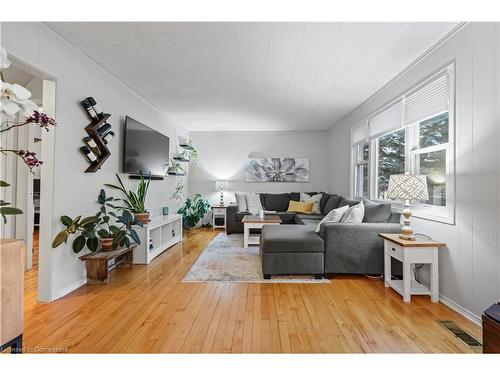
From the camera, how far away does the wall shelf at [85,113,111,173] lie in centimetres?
275

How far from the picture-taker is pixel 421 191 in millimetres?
2418

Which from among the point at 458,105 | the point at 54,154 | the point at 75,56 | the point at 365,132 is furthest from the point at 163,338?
the point at 365,132

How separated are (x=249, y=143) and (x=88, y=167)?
4.17 meters

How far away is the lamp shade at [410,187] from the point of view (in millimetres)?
2420

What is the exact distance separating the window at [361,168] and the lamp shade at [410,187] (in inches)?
71.4

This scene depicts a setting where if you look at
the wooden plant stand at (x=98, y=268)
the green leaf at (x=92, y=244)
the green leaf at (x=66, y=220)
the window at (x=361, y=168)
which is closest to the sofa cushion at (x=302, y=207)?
the window at (x=361, y=168)

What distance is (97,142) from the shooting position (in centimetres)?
283

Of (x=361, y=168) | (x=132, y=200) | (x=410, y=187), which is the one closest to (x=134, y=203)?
(x=132, y=200)

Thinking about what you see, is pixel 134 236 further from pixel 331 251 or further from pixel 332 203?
pixel 332 203

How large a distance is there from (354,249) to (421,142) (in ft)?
4.64

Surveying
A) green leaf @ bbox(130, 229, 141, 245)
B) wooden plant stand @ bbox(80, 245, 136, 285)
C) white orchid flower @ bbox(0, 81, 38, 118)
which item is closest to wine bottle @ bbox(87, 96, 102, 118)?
green leaf @ bbox(130, 229, 141, 245)

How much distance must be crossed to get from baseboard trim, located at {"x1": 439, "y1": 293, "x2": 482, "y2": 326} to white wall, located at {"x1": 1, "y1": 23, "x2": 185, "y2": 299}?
3525mm

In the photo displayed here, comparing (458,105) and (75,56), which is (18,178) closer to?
(75,56)

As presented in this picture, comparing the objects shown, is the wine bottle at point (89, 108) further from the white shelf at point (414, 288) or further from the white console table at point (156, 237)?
the white shelf at point (414, 288)
